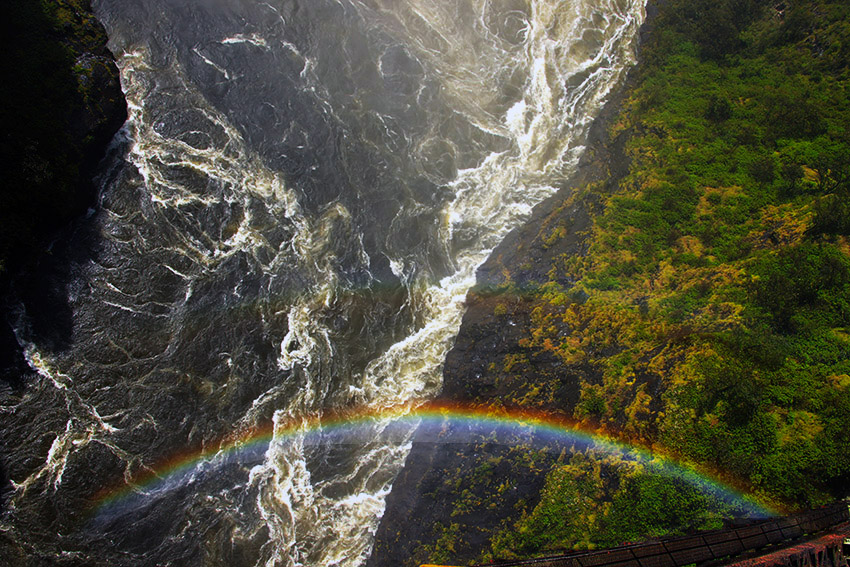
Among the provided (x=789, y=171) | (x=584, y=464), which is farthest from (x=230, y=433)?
(x=789, y=171)

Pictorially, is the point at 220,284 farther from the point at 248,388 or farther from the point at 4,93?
the point at 4,93

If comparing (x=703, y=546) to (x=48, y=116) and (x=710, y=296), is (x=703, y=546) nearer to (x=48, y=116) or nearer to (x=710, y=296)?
(x=710, y=296)

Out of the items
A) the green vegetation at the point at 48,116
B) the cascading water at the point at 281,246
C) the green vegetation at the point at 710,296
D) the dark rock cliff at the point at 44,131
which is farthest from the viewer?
the green vegetation at the point at 48,116

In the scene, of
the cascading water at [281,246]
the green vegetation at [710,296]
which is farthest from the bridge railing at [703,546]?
the cascading water at [281,246]

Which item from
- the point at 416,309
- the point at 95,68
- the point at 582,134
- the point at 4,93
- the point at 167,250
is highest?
the point at 95,68

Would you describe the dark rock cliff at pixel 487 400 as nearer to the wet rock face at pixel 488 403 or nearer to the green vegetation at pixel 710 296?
the wet rock face at pixel 488 403

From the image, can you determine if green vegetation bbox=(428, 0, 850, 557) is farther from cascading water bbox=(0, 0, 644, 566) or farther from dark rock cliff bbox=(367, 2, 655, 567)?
cascading water bbox=(0, 0, 644, 566)
